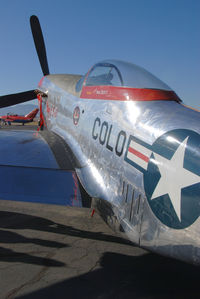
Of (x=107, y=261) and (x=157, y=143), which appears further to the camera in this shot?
(x=107, y=261)

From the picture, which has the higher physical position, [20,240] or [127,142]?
[127,142]

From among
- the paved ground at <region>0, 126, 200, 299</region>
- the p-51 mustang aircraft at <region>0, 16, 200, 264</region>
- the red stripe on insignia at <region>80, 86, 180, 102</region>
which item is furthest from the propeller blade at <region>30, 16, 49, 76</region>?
the red stripe on insignia at <region>80, 86, 180, 102</region>

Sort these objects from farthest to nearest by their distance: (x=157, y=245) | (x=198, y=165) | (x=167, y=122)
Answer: (x=167, y=122) < (x=157, y=245) < (x=198, y=165)

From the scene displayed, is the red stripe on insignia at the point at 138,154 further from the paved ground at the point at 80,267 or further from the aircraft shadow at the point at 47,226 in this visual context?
the aircraft shadow at the point at 47,226

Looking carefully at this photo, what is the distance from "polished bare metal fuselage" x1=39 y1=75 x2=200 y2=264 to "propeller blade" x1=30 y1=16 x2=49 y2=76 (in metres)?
7.05

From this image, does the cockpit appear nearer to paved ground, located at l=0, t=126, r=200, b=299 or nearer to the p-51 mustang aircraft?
the p-51 mustang aircraft

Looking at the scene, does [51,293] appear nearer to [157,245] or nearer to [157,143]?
[157,245]

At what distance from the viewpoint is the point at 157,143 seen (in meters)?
2.48

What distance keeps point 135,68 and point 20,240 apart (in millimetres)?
2982

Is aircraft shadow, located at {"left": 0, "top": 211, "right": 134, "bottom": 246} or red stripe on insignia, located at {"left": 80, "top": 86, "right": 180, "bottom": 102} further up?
red stripe on insignia, located at {"left": 80, "top": 86, "right": 180, "bottom": 102}

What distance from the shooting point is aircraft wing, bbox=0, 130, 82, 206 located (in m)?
3.32

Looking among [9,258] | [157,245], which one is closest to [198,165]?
[157,245]

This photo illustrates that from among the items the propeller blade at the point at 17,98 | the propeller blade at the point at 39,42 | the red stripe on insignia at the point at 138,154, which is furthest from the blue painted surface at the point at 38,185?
the propeller blade at the point at 39,42

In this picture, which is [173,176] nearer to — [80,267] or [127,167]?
[127,167]
